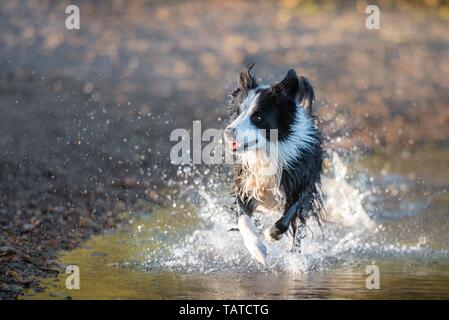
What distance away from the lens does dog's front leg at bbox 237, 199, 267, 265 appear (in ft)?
23.7

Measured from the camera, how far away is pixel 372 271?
738cm

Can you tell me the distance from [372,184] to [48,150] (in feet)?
16.0

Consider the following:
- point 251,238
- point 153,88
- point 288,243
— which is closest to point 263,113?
point 251,238

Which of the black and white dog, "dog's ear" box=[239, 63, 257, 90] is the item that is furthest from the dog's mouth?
"dog's ear" box=[239, 63, 257, 90]

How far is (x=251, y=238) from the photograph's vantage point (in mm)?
7297

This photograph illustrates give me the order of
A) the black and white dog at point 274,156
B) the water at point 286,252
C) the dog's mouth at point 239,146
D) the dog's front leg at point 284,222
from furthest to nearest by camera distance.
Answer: the dog's front leg at point 284,222, the black and white dog at point 274,156, the dog's mouth at point 239,146, the water at point 286,252

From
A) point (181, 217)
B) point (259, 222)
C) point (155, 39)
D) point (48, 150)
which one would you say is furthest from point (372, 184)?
point (155, 39)

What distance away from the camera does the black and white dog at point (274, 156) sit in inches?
284

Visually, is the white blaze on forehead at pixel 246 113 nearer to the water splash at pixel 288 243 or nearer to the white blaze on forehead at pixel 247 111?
the white blaze on forehead at pixel 247 111

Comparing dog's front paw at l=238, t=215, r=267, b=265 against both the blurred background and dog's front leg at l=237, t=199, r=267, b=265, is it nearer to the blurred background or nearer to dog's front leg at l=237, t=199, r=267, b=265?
dog's front leg at l=237, t=199, r=267, b=265

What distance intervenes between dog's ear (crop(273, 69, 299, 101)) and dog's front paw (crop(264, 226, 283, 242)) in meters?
1.15

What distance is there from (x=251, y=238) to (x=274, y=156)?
0.75 m

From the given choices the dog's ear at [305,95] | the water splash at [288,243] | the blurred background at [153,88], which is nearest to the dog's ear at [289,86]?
the dog's ear at [305,95]

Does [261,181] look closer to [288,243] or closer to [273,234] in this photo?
[273,234]
